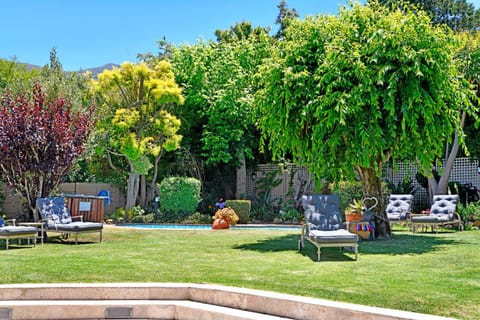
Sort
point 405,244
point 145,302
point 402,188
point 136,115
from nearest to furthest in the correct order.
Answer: point 145,302 → point 405,244 → point 136,115 → point 402,188

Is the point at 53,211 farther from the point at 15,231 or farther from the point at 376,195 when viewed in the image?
the point at 376,195

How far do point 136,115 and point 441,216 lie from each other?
11.8m

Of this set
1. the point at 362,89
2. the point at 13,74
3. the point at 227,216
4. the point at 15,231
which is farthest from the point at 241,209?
the point at 13,74

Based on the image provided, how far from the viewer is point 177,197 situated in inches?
811

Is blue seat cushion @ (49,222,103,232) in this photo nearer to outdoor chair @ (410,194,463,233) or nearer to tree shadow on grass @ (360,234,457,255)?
tree shadow on grass @ (360,234,457,255)

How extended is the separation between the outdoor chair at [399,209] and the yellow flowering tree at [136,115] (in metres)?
8.79

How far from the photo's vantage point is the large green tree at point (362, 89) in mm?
10828

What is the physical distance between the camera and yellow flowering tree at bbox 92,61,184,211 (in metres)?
20.4

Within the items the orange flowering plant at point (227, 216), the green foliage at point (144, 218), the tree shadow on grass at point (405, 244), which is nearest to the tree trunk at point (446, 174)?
the tree shadow on grass at point (405, 244)

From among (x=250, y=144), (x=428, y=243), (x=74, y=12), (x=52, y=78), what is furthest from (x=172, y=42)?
(x=428, y=243)

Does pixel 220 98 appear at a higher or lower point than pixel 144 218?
higher

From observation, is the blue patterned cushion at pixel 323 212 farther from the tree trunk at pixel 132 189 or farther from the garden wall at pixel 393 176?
the tree trunk at pixel 132 189

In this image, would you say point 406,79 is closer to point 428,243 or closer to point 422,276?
point 428,243

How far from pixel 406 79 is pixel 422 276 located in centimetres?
505
